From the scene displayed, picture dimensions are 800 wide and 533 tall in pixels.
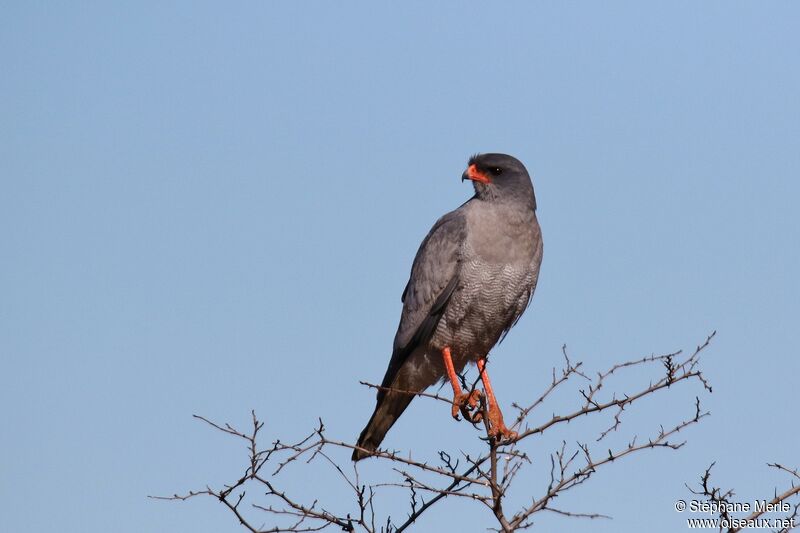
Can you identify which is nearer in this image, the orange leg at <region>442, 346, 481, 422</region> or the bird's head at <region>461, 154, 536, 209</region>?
the orange leg at <region>442, 346, 481, 422</region>

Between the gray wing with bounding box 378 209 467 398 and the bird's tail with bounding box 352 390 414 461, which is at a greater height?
the gray wing with bounding box 378 209 467 398

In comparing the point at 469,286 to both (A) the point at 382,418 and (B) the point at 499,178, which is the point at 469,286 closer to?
(B) the point at 499,178

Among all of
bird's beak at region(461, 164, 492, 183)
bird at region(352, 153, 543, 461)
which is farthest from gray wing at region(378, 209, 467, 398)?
bird's beak at region(461, 164, 492, 183)

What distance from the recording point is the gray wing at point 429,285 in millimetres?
6906

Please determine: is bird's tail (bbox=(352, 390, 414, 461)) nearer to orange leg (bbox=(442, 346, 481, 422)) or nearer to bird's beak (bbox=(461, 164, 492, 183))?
orange leg (bbox=(442, 346, 481, 422))

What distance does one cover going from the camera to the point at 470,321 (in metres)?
6.98

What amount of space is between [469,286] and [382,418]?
1102 mm

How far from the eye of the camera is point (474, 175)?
7.20 meters

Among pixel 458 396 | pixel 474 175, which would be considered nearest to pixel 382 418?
pixel 458 396

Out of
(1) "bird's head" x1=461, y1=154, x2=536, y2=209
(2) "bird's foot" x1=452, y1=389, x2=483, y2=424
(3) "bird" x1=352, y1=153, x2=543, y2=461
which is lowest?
(2) "bird's foot" x1=452, y1=389, x2=483, y2=424

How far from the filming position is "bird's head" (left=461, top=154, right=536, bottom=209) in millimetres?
7121

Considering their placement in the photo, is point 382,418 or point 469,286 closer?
point 469,286

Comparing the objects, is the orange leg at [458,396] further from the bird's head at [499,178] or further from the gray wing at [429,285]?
the bird's head at [499,178]

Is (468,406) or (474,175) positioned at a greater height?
(474,175)
